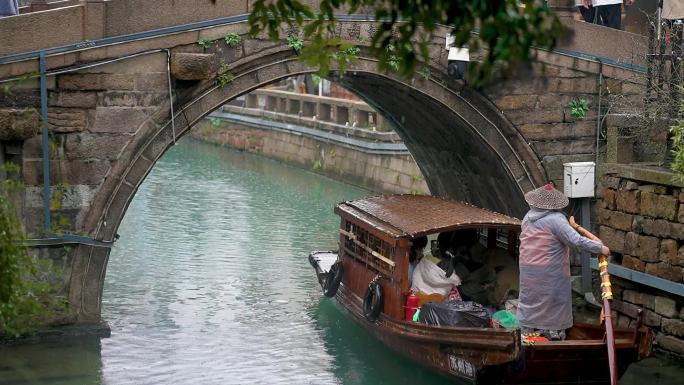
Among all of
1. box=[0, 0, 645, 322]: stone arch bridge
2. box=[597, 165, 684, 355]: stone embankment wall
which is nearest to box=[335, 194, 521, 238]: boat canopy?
box=[597, 165, 684, 355]: stone embankment wall

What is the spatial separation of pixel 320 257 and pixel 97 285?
11.8ft

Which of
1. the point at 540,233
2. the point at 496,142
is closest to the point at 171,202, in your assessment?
the point at 496,142

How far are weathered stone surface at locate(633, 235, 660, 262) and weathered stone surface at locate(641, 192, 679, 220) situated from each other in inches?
8.6

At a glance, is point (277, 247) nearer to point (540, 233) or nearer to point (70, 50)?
point (70, 50)

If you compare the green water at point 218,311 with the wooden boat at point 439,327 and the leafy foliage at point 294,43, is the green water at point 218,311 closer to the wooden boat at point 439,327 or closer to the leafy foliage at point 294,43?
the wooden boat at point 439,327

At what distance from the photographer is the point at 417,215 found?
11.7 meters

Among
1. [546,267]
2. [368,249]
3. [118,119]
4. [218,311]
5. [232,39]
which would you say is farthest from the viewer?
[218,311]

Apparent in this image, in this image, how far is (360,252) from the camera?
41.7 ft

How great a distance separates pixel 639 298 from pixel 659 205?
90 cm

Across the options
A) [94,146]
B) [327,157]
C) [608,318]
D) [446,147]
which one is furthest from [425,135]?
[327,157]

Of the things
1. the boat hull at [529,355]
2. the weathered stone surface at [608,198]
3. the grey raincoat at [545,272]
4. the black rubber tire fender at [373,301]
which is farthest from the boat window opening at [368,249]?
the weathered stone surface at [608,198]

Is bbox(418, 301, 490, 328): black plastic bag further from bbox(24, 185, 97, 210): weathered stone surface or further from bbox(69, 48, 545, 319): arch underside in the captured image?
bbox(24, 185, 97, 210): weathered stone surface

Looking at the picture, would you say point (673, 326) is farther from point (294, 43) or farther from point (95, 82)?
point (95, 82)

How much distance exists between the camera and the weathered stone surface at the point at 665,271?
10.6 meters
